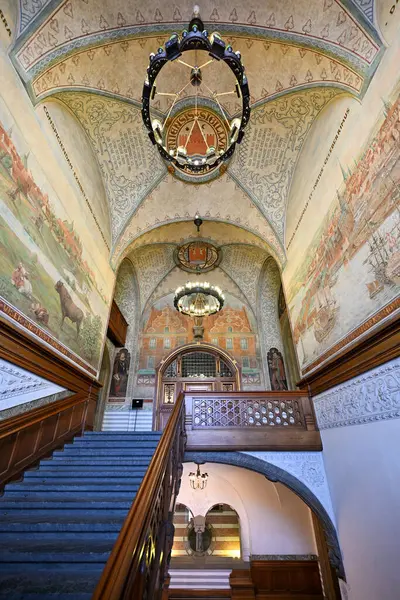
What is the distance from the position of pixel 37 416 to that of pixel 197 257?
24.2ft

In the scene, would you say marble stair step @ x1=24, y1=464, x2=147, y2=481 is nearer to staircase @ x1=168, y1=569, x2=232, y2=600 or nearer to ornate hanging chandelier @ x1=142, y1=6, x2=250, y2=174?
ornate hanging chandelier @ x1=142, y1=6, x2=250, y2=174

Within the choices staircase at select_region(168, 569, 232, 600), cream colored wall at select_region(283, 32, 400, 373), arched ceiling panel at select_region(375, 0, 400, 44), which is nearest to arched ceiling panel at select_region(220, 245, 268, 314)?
cream colored wall at select_region(283, 32, 400, 373)

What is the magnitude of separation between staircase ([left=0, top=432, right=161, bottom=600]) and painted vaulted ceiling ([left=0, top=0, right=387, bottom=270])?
482 centimetres

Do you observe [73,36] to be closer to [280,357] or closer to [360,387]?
[360,387]

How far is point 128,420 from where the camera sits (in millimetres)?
8883

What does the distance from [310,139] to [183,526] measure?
12.5 metres

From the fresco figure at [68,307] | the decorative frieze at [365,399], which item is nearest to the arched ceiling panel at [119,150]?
the fresco figure at [68,307]

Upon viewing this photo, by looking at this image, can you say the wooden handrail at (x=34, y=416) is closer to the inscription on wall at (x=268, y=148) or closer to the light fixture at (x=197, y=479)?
the light fixture at (x=197, y=479)

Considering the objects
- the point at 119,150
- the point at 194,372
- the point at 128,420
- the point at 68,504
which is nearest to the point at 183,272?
the point at 194,372

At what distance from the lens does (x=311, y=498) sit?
4.84 m

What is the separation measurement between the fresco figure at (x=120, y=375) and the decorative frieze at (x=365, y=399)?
6.54 metres

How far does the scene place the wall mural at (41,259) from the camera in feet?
11.3

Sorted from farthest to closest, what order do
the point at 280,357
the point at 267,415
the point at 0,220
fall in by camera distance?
the point at 280,357, the point at 267,415, the point at 0,220

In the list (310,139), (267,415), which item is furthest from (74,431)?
(310,139)
